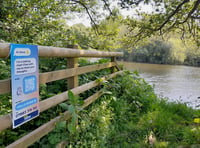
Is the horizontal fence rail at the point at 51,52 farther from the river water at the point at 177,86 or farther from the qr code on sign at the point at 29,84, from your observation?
the river water at the point at 177,86

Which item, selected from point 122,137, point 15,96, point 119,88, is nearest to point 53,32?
point 119,88

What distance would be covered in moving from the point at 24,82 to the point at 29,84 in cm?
6

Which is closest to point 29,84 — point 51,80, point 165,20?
point 51,80

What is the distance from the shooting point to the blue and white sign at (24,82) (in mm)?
1258

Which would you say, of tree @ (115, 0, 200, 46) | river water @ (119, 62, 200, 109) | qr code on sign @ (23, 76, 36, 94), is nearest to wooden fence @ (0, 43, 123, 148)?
qr code on sign @ (23, 76, 36, 94)

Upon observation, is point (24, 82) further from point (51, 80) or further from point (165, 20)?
point (165, 20)

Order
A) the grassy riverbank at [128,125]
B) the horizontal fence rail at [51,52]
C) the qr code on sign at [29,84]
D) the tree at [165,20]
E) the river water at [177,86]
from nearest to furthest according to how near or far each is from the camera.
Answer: the horizontal fence rail at [51,52], the qr code on sign at [29,84], the grassy riverbank at [128,125], the tree at [165,20], the river water at [177,86]

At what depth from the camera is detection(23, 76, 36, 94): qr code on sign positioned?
1.37 meters

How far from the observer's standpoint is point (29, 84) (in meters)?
1.41

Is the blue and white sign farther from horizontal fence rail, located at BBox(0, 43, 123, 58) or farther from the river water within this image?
the river water

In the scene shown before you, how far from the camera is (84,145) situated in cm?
198

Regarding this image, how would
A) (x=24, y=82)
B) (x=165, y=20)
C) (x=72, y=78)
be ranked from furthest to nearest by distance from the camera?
(x=165, y=20)
(x=72, y=78)
(x=24, y=82)

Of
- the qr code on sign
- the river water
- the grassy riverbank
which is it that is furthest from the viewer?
the river water

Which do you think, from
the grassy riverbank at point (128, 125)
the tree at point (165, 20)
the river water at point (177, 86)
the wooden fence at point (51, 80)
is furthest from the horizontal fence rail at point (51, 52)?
the tree at point (165, 20)
